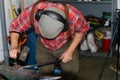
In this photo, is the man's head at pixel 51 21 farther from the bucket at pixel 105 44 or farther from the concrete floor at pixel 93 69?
the bucket at pixel 105 44

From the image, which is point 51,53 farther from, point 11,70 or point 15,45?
point 11,70

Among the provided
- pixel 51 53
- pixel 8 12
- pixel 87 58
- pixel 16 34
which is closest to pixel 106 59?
pixel 87 58

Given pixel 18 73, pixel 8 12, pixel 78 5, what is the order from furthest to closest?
1. pixel 78 5
2. pixel 8 12
3. pixel 18 73

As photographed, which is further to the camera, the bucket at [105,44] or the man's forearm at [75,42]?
the bucket at [105,44]

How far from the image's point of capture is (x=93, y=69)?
3.18m

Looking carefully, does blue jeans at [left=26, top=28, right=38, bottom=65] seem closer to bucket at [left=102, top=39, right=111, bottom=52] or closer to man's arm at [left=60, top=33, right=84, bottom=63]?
man's arm at [left=60, top=33, right=84, bottom=63]

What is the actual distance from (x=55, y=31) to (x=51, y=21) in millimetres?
84

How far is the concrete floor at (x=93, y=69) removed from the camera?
292cm

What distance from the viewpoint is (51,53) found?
182 cm

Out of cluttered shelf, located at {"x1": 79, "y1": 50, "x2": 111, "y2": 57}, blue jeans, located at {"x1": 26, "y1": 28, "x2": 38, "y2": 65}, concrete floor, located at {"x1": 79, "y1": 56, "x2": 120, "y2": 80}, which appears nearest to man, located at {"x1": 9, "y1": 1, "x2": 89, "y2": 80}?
blue jeans, located at {"x1": 26, "y1": 28, "x2": 38, "y2": 65}

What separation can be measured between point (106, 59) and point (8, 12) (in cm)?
147

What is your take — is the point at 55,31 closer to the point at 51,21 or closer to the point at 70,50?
the point at 51,21

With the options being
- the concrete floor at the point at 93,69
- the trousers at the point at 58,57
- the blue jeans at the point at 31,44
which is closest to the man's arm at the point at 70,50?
the trousers at the point at 58,57

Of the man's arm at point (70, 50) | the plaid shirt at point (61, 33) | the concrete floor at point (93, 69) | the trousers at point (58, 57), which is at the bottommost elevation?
the concrete floor at point (93, 69)
